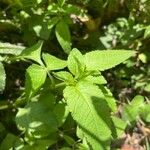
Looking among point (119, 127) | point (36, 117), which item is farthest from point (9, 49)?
point (119, 127)

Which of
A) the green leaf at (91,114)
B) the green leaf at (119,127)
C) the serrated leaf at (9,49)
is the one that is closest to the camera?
the green leaf at (91,114)

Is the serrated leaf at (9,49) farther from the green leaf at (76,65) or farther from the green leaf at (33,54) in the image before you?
the green leaf at (76,65)

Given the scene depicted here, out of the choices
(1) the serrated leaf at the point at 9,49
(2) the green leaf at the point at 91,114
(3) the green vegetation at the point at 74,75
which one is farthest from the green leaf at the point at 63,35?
(2) the green leaf at the point at 91,114

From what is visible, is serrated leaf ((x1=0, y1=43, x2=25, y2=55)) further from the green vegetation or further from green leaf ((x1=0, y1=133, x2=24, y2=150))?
green leaf ((x1=0, y1=133, x2=24, y2=150))

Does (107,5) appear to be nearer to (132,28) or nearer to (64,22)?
(132,28)

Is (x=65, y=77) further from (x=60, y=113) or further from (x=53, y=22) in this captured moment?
(x=53, y=22)

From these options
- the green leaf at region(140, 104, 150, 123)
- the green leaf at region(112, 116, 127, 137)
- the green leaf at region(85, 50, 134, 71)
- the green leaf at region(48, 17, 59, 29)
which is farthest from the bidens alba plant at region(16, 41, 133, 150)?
the green leaf at region(140, 104, 150, 123)

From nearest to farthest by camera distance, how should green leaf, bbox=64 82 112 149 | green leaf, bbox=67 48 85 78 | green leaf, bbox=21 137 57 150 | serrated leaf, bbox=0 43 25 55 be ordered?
green leaf, bbox=64 82 112 149, green leaf, bbox=67 48 85 78, serrated leaf, bbox=0 43 25 55, green leaf, bbox=21 137 57 150
